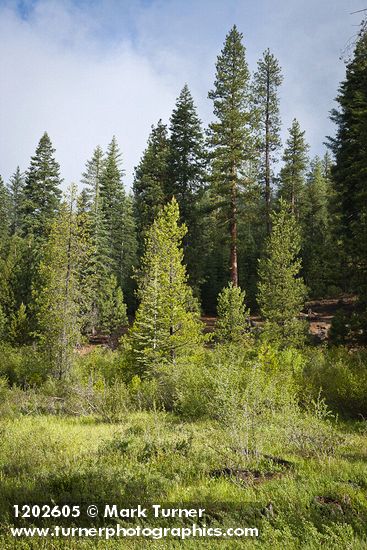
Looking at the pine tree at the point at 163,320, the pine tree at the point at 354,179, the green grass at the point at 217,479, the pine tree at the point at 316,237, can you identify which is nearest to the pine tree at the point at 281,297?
the pine tree at the point at 354,179

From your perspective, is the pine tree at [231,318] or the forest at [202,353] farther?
the pine tree at [231,318]

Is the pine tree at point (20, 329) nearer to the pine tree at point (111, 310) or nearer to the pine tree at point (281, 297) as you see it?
the pine tree at point (111, 310)

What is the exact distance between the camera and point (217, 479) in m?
5.32

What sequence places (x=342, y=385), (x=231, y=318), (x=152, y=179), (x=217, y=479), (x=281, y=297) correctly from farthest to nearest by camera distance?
(x=152, y=179) < (x=281, y=297) < (x=231, y=318) < (x=342, y=385) < (x=217, y=479)

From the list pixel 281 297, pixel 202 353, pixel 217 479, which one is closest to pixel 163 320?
pixel 202 353

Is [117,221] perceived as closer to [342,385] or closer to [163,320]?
[163,320]

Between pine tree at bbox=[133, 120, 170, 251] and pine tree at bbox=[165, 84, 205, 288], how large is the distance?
79 cm

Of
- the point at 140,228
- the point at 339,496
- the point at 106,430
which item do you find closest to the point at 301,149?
the point at 140,228

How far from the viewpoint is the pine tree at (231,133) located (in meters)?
25.8

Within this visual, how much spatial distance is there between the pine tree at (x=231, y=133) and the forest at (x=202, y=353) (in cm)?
14

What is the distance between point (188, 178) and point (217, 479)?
27.8m

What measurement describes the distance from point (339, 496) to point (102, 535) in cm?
270

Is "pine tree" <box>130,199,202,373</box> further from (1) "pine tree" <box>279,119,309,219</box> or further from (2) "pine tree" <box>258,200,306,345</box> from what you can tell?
(1) "pine tree" <box>279,119,309,219</box>

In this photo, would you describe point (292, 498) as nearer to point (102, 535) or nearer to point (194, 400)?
point (102, 535)
